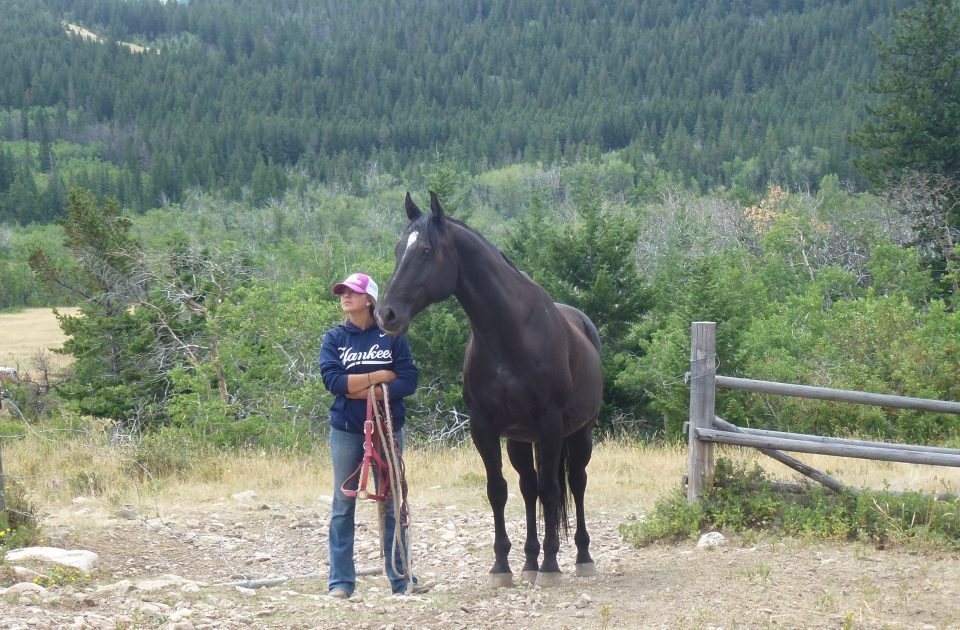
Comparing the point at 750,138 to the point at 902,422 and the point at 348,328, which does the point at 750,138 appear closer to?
the point at 902,422

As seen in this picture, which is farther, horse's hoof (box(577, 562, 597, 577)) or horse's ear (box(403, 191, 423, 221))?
horse's hoof (box(577, 562, 597, 577))

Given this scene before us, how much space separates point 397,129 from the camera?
140500mm

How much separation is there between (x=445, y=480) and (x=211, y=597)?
5225 mm

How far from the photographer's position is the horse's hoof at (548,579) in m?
6.24

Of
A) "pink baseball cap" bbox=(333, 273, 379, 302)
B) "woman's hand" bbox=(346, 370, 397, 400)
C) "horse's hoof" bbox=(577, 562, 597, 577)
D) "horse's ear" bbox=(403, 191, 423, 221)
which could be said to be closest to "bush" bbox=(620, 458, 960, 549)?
"horse's hoof" bbox=(577, 562, 597, 577)

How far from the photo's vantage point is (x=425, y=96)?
525 feet

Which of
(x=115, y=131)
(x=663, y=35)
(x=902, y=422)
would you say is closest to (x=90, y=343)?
(x=902, y=422)

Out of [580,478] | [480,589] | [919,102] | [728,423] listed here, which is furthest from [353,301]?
[919,102]

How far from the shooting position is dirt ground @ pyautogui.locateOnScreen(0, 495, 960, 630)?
16.5 ft

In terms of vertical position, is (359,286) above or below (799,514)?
above

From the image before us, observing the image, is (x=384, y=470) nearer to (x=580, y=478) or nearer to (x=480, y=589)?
(x=480, y=589)

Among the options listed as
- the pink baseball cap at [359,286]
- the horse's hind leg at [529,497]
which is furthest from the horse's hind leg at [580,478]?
the pink baseball cap at [359,286]

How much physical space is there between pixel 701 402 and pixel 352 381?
312 cm

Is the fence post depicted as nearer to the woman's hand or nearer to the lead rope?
the lead rope
